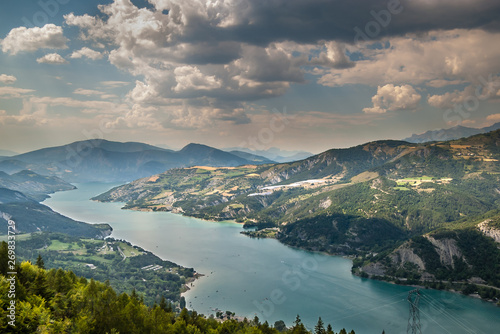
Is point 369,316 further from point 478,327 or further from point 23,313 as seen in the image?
point 23,313

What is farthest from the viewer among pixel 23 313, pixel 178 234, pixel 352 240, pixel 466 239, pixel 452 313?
pixel 178 234

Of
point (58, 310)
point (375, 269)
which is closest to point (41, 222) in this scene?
point (375, 269)

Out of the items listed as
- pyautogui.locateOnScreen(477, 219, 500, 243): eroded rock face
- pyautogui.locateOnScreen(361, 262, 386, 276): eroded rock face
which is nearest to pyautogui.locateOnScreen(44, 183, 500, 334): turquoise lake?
pyautogui.locateOnScreen(361, 262, 386, 276): eroded rock face

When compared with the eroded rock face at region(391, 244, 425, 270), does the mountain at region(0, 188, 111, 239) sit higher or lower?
lower

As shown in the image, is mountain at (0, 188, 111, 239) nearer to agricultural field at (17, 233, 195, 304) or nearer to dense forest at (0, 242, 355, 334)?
agricultural field at (17, 233, 195, 304)

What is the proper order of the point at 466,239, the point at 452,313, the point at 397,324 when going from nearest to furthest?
the point at 397,324, the point at 452,313, the point at 466,239

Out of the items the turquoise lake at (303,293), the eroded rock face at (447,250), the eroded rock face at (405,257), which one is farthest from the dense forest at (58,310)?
the eroded rock face at (447,250)

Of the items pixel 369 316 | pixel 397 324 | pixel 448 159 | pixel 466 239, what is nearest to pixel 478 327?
pixel 397 324
